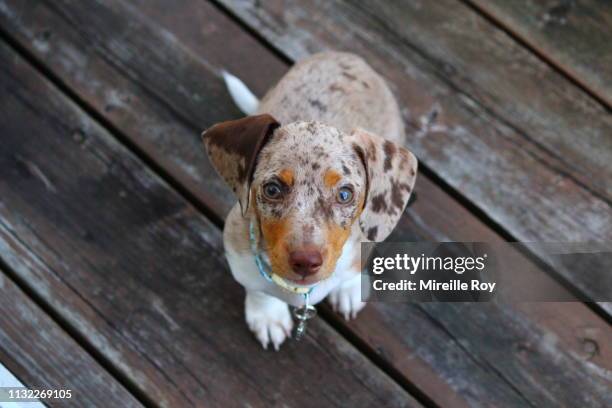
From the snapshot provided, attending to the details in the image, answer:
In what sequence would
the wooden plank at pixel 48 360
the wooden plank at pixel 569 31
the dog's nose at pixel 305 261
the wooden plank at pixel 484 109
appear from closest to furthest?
the dog's nose at pixel 305 261
the wooden plank at pixel 48 360
the wooden plank at pixel 484 109
the wooden plank at pixel 569 31

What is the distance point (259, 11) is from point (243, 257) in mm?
1444

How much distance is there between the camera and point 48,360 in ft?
8.33

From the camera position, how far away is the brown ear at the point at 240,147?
1.94 m

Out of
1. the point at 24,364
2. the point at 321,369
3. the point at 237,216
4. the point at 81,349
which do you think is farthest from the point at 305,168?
the point at 24,364

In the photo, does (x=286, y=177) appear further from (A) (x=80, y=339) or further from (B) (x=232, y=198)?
(A) (x=80, y=339)

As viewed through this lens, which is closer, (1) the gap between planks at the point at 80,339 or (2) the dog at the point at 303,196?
(2) the dog at the point at 303,196

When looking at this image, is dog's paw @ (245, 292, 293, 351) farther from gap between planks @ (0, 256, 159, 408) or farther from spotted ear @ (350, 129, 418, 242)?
spotted ear @ (350, 129, 418, 242)

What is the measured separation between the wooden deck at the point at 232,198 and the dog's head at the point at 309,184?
0.77 meters

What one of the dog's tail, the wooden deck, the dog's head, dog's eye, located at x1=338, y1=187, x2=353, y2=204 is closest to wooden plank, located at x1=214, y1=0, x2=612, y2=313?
the wooden deck

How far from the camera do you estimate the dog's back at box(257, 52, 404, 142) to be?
240 cm

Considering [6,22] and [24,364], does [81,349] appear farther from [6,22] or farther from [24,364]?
[6,22]

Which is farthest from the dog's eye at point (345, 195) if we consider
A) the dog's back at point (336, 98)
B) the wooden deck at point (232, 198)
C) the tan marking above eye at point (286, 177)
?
the wooden deck at point (232, 198)

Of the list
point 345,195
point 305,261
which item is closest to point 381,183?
A: point 345,195

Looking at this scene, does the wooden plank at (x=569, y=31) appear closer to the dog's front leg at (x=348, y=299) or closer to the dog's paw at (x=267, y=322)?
the dog's front leg at (x=348, y=299)
